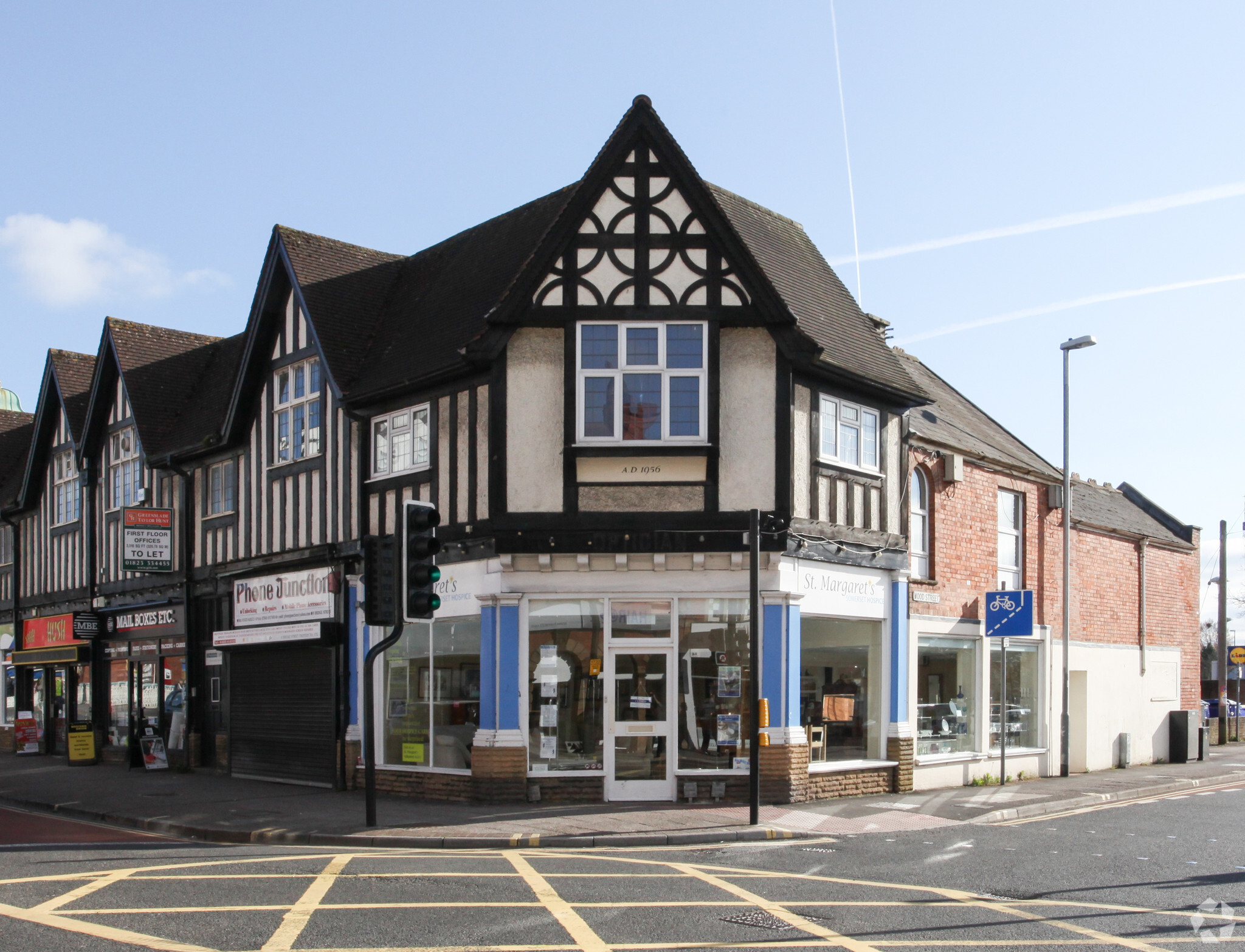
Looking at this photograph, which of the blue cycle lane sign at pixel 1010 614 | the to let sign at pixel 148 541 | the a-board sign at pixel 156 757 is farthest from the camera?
the to let sign at pixel 148 541

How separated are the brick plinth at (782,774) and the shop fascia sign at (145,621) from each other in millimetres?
13128

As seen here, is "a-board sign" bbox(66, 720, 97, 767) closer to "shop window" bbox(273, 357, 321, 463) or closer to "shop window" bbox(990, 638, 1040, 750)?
"shop window" bbox(273, 357, 321, 463)

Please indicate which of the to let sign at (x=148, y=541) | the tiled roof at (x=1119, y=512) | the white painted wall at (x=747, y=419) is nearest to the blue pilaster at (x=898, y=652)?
the white painted wall at (x=747, y=419)

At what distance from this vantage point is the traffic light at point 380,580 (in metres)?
14.7

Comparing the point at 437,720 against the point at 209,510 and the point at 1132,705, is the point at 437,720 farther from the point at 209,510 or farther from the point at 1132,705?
the point at 1132,705

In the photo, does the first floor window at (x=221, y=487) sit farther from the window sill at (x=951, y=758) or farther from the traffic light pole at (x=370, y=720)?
the window sill at (x=951, y=758)

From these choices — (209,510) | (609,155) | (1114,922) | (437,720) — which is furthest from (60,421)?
(1114,922)

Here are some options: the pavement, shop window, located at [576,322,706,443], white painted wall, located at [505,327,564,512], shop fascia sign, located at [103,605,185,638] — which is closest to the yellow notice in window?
the pavement

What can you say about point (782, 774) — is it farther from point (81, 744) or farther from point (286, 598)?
point (81, 744)

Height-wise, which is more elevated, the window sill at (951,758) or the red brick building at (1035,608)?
the red brick building at (1035,608)

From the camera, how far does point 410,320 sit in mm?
20984

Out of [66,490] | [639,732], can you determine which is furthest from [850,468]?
[66,490]

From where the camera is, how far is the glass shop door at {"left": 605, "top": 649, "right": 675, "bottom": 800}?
1706cm

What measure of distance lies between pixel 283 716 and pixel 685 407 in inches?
384
